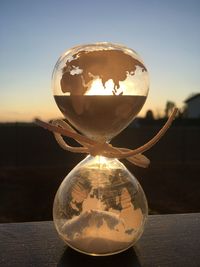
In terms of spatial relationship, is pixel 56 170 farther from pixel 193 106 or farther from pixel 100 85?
pixel 193 106

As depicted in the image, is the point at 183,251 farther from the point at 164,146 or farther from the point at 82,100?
the point at 164,146

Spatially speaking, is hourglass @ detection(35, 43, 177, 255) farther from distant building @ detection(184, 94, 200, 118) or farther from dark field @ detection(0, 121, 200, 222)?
distant building @ detection(184, 94, 200, 118)

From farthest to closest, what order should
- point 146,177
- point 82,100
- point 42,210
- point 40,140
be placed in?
point 40,140, point 146,177, point 42,210, point 82,100

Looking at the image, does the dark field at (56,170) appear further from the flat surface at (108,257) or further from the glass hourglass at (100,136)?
the glass hourglass at (100,136)

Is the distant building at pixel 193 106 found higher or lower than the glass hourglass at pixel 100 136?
lower

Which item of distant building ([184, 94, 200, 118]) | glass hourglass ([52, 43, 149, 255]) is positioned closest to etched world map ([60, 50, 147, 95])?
glass hourglass ([52, 43, 149, 255])

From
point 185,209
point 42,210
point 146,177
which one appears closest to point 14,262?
point 42,210

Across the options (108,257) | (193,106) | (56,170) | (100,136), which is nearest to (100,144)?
(100,136)

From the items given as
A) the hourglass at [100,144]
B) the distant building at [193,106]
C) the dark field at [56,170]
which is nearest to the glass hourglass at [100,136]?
the hourglass at [100,144]
